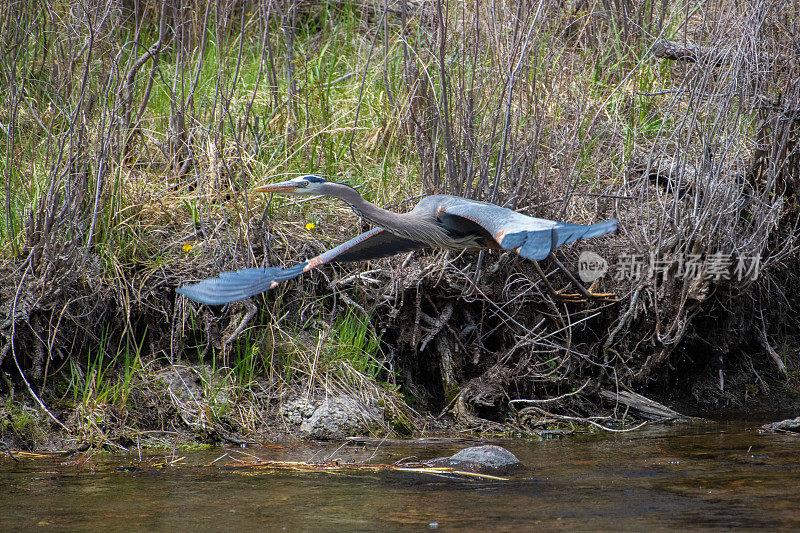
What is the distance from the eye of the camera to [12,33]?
5125mm

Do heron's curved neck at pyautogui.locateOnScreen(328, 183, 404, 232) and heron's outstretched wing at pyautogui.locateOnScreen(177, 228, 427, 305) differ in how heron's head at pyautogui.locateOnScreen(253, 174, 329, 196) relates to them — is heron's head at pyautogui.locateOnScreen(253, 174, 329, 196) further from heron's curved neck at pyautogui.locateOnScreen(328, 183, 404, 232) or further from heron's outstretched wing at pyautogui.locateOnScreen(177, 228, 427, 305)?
heron's outstretched wing at pyautogui.locateOnScreen(177, 228, 427, 305)

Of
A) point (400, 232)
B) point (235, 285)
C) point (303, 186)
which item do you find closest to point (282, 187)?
point (303, 186)

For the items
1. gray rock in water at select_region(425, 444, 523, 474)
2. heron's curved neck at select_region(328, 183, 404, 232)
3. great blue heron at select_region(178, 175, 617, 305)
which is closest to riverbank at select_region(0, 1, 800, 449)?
great blue heron at select_region(178, 175, 617, 305)

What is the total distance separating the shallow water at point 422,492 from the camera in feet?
10.6

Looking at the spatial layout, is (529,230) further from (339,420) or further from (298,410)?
(298,410)

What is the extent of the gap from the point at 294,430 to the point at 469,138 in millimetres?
1990

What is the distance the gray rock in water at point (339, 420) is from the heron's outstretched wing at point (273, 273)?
0.86m

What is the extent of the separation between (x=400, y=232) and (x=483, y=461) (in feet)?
4.40

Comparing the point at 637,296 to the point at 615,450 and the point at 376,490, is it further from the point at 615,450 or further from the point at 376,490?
the point at 376,490

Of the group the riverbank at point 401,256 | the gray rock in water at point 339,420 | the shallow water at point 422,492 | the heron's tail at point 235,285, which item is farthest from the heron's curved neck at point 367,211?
the shallow water at point 422,492

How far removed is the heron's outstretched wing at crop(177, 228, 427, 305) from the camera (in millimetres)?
4371

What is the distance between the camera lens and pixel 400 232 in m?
4.82

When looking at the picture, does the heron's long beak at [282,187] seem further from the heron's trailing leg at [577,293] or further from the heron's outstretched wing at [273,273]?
the heron's trailing leg at [577,293]

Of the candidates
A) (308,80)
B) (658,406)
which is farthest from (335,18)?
(658,406)
